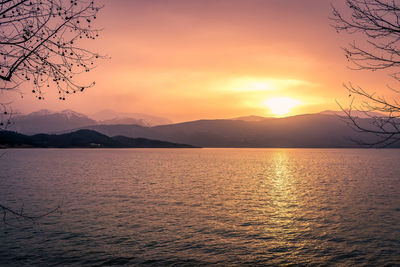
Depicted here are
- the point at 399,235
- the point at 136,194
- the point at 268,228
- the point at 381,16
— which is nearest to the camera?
the point at 381,16

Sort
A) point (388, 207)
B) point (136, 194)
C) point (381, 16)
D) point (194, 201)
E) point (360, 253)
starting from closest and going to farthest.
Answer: point (381, 16), point (360, 253), point (388, 207), point (194, 201), point (136, 194)

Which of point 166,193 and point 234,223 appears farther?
point 166,193

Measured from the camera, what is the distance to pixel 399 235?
25812mm

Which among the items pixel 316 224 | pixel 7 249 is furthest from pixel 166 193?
pixel 7 249

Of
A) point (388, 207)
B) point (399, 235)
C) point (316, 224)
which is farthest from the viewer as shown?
point (388, 207)

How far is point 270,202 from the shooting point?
43312 millimetres

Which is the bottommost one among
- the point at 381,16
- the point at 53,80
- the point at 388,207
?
the point at 388,207

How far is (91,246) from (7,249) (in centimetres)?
561

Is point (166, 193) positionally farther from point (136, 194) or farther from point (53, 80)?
point (53, 80)

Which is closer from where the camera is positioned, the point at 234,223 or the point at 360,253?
the point at 360,253

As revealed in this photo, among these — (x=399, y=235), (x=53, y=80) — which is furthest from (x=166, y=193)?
(x=53, y=80)

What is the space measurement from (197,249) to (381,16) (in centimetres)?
1831

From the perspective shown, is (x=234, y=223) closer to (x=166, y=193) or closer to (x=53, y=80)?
(x=166, y=193)

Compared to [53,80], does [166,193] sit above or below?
below
